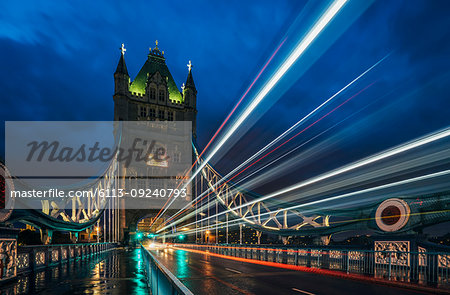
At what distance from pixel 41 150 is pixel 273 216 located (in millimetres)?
42679

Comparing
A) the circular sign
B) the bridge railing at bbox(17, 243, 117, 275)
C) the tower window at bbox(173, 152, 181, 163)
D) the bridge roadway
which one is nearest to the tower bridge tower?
the tower window at bbox(173, 152, 181, 163)

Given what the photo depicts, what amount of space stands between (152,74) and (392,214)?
74204mm

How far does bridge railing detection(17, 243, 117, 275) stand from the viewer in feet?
46.2

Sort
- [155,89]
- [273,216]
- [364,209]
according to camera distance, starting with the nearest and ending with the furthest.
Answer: [364,209] < [273,216] < [155,89]

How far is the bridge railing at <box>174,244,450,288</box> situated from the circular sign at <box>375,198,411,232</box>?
3.65 ft

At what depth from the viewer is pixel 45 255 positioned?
17.1 m

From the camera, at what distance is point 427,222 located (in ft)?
40.9

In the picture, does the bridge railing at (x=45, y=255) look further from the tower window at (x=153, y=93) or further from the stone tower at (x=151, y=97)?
the tower window at (x=153, y=93)

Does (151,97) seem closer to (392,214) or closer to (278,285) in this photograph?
(392,214)

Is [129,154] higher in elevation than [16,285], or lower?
higher

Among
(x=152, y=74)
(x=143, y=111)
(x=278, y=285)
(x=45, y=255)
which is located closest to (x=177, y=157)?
(x=143, y=111)

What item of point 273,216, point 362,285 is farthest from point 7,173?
point 273,216

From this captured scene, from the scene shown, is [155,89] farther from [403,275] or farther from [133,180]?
[403,275]

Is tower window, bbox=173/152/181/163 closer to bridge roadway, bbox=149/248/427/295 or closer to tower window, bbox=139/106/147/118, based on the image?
tower window, bbox=139/106/147/118
